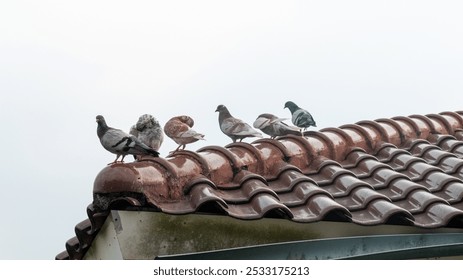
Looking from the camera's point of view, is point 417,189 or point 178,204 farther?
point 417,189

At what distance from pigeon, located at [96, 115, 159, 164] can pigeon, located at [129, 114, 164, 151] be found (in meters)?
0.57

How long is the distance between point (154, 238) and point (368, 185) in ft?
6.04

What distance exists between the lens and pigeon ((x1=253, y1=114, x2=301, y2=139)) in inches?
276

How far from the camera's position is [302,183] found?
504 cm

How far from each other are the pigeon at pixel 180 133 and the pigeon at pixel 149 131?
99 millimetres

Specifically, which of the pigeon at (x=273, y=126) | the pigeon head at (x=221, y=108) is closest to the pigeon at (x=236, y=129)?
the pigeon at (x=273, y=126)

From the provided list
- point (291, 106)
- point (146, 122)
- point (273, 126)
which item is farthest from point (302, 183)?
point (291, 106)

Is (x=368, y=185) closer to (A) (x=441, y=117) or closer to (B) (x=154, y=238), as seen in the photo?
(B) (x=154, y=238)

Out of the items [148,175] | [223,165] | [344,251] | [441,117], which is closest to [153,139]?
[223,165]

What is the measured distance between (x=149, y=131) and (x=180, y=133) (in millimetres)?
316

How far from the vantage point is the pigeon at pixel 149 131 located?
6.25 metres

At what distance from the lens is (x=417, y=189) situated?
5.12m

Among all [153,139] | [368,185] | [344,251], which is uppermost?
[153,139]

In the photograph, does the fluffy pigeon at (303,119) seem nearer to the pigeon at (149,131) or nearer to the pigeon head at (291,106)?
the pigeon head at (291,106)
